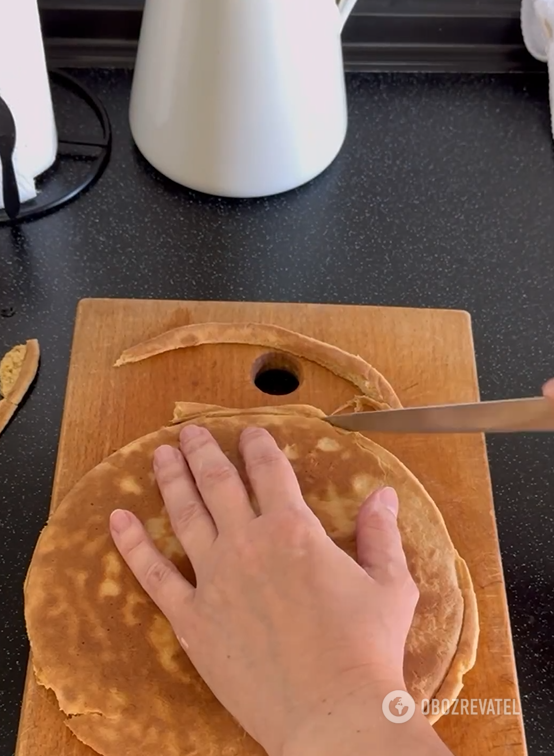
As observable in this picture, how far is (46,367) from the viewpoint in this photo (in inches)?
31.6

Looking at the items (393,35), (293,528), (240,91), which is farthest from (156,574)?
(393,35)

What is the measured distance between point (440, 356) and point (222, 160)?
0.32 metres

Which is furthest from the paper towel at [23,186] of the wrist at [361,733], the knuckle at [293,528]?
the wrist at [361,733]

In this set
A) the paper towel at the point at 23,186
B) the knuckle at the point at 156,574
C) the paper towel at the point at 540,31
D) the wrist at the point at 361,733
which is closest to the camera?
the wrist at the point at 361,733

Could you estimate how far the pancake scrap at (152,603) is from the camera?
56 cm

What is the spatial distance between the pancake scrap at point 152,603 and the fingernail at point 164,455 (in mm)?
13

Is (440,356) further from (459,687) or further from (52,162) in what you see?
(52,162)

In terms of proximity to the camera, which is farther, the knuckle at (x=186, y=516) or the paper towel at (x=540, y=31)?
the paper towel at (x=540, y=31)

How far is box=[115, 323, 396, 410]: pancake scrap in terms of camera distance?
717 mm

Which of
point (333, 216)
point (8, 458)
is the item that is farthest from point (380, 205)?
point (8, 458)

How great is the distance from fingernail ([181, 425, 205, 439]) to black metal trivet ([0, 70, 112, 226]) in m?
0.39

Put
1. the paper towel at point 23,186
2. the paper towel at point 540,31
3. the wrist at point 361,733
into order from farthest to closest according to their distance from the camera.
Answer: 1. the paper towel at point 540,31
2. the paper towel at point 23,186
3. the wrist at point 361,733

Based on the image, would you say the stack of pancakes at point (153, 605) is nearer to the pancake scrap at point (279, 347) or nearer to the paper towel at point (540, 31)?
the pancake scrap at point (279, 347)
